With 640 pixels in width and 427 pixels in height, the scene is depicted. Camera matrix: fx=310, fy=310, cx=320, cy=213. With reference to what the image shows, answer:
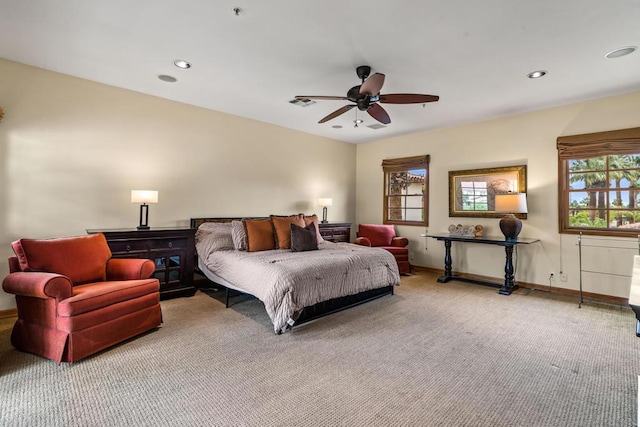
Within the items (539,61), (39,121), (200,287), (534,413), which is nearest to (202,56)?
(39,121)

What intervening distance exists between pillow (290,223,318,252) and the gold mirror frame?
2.89m

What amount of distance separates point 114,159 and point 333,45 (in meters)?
3.19

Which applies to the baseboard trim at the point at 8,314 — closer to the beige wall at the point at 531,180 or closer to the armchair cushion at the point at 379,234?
the armchair cushion at the point at 379,234

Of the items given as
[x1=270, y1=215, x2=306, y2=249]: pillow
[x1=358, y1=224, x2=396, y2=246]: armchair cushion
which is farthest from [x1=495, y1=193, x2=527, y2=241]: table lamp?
[x1=270, y1=215, x2=306, y2=249]: pillow

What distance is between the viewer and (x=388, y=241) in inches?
239

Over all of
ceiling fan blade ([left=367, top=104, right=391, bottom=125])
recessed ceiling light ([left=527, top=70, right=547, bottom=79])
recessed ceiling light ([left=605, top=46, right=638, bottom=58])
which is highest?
recessed ceiling light ([left=527, top=70, right=547, bottom=79])

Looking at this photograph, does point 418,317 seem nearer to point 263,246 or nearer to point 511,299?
point 511,299

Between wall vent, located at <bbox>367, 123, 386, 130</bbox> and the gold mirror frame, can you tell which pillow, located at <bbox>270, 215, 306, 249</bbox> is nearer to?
wall vent, located at <bbox>367, 123, 386, 130</bbox>

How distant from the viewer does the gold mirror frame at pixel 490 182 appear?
4.91 metres

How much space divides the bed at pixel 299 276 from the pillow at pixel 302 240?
4.6 inches

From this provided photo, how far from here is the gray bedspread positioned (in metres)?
2.99

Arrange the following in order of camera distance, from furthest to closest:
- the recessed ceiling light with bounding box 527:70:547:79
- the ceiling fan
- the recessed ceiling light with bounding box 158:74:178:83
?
the recessed ceiling light with bounding box 158:74:178:83 < the recessed ceiling light with bounding box 527:70:547:79 < the ceiling fan

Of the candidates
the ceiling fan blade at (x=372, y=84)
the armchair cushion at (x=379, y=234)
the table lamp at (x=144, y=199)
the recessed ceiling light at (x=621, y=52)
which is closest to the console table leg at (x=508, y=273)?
the armchair cushion at (x=379, y=234)

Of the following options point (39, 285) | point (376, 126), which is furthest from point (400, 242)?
point (39, 285)
